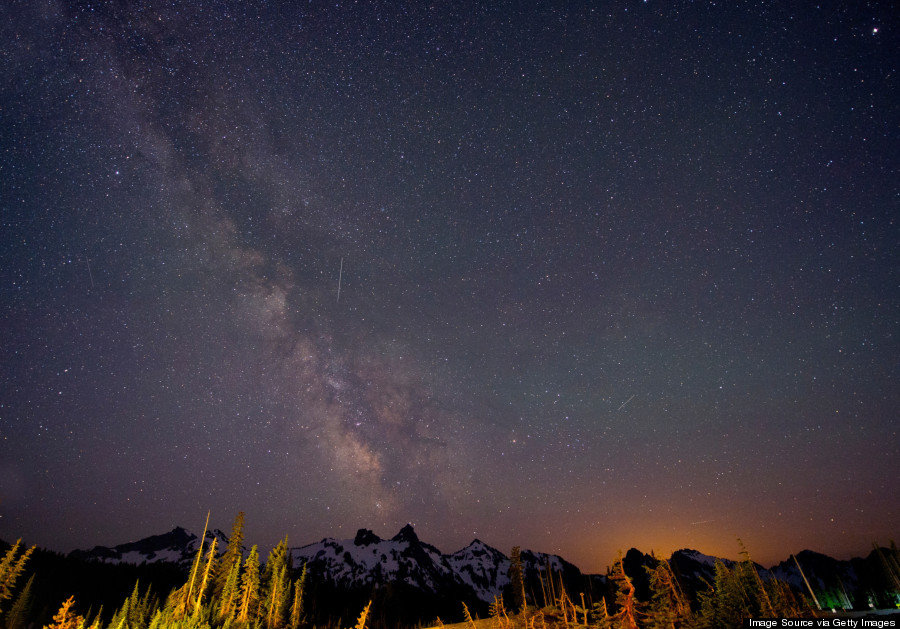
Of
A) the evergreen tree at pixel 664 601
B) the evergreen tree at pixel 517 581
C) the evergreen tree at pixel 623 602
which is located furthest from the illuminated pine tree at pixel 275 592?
the evergreen tree at pixel 623 602

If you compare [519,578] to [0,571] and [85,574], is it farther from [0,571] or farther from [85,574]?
[85,574]

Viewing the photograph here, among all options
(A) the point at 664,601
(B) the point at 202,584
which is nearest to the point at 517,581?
(B) the point at 202,584

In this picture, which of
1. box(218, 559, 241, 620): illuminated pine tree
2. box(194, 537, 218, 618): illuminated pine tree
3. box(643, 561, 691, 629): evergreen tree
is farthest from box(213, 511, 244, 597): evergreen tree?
box(643, 561, 691, 629): evergreen tree

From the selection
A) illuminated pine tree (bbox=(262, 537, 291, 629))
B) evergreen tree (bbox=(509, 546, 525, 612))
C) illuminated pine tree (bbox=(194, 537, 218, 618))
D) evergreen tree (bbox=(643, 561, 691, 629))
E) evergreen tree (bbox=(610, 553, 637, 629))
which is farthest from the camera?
evergreen tree (bbox=(509, 546, 525, 612))

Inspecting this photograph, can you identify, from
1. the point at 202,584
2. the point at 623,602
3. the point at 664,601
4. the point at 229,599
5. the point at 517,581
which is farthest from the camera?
the point at 517,581

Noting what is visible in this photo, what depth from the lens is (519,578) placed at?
91.7m

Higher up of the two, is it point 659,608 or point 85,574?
point 85,574

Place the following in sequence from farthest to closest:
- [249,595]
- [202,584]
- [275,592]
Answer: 1. [275,592]
2. [249,595]
3. [202,584]

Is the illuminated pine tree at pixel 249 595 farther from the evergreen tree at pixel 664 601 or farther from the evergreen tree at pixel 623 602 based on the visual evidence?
the evergreen tree at pixel 623 602

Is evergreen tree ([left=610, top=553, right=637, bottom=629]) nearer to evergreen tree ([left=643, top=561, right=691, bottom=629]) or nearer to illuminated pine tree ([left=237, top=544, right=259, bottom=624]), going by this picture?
evergreen tree ([left=643, top=561, right=691, bottom=629])

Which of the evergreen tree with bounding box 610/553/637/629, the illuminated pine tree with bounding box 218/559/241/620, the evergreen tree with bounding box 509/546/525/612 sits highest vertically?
the evergreen tree with bounding box 509/546/525/612

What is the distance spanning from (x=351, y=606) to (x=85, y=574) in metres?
75.3

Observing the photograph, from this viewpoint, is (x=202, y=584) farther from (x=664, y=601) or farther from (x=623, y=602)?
(x=623, y=602)

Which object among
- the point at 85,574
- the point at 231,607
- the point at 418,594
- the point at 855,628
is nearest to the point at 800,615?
the point at 855,628
